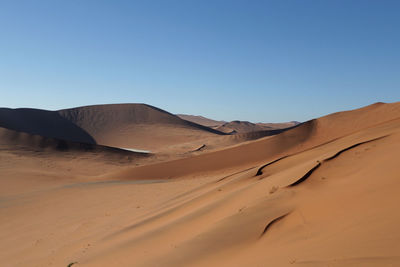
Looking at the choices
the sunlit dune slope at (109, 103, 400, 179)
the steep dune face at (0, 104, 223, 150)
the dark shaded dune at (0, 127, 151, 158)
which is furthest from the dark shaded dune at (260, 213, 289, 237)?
the steep dune face at (0, 104, 223, 150)

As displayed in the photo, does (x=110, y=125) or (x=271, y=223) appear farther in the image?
(x=110, y=125)

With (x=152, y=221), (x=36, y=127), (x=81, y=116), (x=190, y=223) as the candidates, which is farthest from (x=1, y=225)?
(x=81, y=116)

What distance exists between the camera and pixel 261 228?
4668mm

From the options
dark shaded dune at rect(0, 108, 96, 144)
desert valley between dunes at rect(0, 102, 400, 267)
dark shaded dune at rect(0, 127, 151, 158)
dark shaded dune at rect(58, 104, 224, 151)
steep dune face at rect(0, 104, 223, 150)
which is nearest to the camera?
desert valley between dunes at rect(0, 102, 400, 267)

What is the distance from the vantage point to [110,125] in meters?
67.7

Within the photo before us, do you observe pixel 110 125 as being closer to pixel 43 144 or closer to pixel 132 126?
pixel 132 126

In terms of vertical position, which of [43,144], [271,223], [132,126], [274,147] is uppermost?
[132,126]

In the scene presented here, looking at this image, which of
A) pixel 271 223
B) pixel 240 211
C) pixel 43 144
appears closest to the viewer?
pixel 271 223

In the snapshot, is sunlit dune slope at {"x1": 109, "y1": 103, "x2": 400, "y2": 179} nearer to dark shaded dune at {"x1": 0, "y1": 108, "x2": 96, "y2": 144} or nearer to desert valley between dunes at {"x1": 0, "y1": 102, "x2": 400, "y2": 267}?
desert valley between dunes at {"x1": 0, "y1": 102, "x2": 400, "y2": 267}

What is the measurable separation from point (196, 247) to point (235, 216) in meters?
0.93

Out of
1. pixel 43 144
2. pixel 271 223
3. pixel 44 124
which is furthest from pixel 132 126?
pixel 271 223

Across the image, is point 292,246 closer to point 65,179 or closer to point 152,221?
point 152,221

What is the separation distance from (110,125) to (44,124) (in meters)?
12.2

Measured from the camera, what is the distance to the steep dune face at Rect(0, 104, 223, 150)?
57094 millimetres
